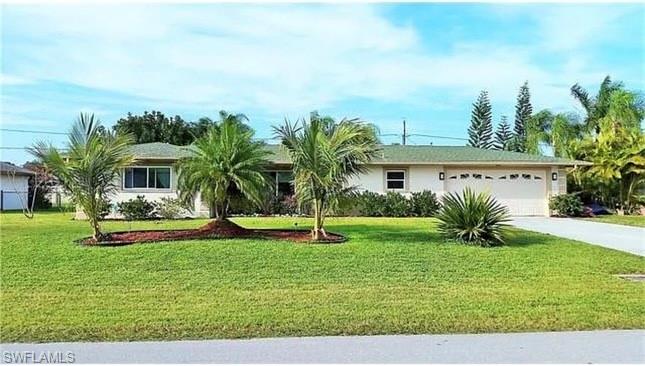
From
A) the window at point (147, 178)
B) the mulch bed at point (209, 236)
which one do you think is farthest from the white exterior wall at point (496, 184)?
the mulch bed at point (209, 236)

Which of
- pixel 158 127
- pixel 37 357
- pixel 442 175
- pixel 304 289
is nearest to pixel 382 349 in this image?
pixel 304 289

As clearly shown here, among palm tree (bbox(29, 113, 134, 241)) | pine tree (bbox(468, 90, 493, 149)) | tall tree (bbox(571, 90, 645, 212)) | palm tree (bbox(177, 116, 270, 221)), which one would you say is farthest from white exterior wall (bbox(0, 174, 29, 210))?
pine tree (bbox(468, 90, 493, 149))

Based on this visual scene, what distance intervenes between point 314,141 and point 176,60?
412 centimetres

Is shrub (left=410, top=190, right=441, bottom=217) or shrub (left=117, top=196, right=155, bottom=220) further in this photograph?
shrub (left=410, top=190, right=441, bottom=217)

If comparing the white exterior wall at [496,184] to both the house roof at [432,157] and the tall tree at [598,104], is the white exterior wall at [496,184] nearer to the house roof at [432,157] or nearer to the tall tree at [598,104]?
the house roof at [432,157]

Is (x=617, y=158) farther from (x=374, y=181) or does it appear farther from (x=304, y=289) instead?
(x=304, y=289)

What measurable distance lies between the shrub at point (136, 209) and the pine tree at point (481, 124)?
3561 centimetres

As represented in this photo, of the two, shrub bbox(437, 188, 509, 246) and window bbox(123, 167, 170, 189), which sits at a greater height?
window bbox(123, 167, 170, 189)

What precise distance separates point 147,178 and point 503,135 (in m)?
37.7

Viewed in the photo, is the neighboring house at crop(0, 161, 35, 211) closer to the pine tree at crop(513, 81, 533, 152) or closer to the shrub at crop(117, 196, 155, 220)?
the shrub at crop(117, 196, 155, 220)

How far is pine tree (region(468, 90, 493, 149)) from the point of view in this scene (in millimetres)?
Result: 50844

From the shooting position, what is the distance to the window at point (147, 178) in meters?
22.8

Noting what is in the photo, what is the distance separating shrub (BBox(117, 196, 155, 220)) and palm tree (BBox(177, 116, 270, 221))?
8108mm

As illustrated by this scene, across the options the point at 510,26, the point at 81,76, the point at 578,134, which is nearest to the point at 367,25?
the point at 510,26
